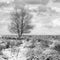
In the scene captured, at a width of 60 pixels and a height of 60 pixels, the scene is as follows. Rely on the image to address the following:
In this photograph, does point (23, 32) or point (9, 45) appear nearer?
point (9, 45)

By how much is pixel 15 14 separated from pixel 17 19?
172 cm

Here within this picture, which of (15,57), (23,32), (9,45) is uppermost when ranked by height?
(15,57)

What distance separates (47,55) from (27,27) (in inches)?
935

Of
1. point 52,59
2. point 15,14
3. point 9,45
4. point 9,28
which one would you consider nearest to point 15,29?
point 9,28

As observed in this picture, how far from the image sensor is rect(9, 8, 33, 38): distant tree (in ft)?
136

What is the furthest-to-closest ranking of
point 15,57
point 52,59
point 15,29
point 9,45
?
1. point 15,29
2. point 9,45
3. point 15,57
4. point 52,59

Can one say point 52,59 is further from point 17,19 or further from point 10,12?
point 10,12

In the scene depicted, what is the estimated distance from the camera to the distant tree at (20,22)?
41.4 metres

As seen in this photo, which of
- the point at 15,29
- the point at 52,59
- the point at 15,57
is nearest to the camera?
the point at 52,59

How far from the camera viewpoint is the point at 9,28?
42.2 m

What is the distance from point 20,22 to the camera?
4184 centimetres

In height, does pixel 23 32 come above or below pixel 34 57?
below

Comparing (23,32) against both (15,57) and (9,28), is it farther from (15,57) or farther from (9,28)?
(15,57)

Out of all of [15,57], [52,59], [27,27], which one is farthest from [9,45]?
[27,27]
